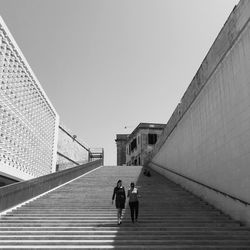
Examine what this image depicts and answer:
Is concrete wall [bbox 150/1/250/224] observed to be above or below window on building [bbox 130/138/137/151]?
below

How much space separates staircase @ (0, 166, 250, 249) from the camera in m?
6.81

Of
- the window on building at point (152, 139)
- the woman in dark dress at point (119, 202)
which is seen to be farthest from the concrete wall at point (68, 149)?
the woman in dark dress at point (119, 202)

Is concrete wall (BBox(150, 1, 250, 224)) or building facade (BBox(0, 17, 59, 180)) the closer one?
concrete wall (BBox(150, 1, 250, 224))

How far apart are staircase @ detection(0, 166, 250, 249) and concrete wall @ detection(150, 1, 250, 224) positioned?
2.65 ft

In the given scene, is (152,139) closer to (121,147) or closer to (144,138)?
(144,138)

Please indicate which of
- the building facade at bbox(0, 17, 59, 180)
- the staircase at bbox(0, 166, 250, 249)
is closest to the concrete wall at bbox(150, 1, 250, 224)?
the staircase at bbox(0, 166, 250, 249)

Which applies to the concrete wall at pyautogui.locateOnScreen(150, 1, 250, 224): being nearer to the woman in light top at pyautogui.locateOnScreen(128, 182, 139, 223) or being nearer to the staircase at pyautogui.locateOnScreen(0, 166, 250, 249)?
the staircase at pyautogui.locateOnScreen(0, 166, 250, 249)

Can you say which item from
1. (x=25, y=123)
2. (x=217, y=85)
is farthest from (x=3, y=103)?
(x=217, y=85)

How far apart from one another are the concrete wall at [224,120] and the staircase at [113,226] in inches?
31.8

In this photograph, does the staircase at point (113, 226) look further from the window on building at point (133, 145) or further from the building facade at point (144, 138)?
the window on building at point (133, 145)

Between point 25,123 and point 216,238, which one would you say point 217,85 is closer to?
point 216,238

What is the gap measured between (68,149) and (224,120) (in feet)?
82.1

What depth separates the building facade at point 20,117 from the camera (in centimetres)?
1605

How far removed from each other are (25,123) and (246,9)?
14.7 m
